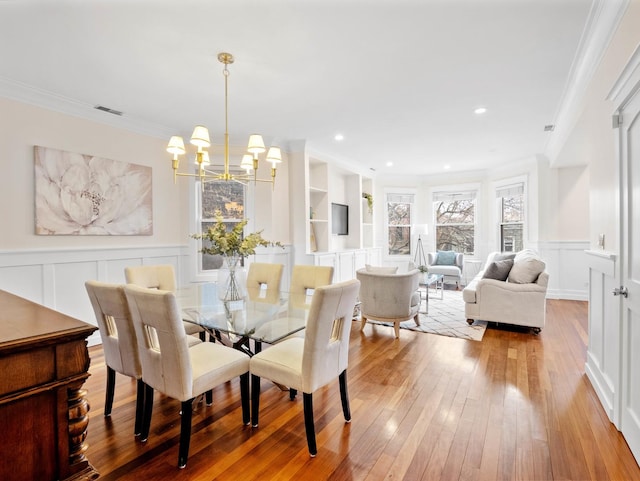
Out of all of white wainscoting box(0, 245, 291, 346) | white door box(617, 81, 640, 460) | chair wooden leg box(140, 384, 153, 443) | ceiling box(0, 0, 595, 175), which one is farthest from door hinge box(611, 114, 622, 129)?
white wainscoting box(0, 245, 291, 346)

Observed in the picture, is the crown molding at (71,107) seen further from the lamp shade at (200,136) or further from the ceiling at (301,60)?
the lamp shade at (200,136)

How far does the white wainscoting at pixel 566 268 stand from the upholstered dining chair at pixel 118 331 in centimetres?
658

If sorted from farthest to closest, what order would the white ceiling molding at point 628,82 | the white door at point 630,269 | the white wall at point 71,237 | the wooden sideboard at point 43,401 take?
the white wall at point 71,237, the white door at point 630,269, the white ceiling molding at point 628,82, the wooden sideboard at point 43,401

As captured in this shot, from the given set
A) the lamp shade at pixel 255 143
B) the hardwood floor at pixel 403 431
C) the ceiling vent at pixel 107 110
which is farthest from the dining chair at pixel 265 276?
the ceiling vent at pixel 107 110

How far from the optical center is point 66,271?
3.49m

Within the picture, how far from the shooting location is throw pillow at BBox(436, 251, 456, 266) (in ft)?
23.8

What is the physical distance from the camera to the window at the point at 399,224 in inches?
319

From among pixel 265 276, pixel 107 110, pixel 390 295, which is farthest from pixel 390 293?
pixel 107 110

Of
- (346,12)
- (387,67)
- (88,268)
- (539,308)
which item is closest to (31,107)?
(88,268)

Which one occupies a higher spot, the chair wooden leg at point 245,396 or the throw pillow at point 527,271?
the throw pillow at point 527,271

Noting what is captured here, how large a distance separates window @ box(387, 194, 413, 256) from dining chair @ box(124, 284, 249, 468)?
6.59 metres

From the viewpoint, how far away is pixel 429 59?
8.79 ft

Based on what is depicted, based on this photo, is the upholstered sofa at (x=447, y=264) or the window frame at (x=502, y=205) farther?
the upholstered sofa at (x=447, y=264)

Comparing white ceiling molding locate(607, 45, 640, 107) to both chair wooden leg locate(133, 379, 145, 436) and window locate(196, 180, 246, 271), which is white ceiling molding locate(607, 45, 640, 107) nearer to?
chair wooden leg locate(133, 379, 145, 436)
